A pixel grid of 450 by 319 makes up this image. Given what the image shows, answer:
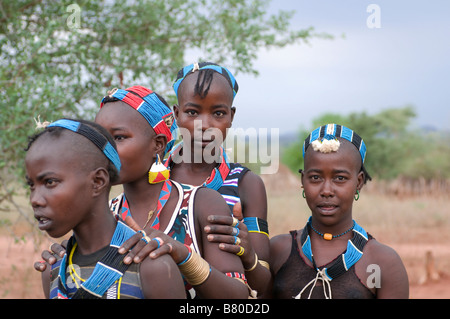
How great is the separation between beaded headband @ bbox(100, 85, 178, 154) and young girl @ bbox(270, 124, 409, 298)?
949 mm

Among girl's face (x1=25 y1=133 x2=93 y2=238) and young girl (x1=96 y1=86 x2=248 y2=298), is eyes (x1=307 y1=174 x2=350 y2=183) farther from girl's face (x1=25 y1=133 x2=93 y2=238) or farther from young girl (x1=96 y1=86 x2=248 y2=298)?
girl's face (x1=25 y1=133 x2=93 y2=238)

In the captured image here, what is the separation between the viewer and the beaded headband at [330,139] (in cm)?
315

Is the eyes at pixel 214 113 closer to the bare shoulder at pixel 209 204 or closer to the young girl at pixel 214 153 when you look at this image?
the young girl at pixel 214 153

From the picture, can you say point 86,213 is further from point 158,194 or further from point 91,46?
point 91,46

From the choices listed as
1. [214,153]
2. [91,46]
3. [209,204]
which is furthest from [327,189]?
[91,46]

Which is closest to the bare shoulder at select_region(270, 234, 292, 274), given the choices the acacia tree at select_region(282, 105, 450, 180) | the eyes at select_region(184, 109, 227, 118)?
the eyes at select_region(184, 109, 227, 118)

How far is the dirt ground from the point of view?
8.50 m

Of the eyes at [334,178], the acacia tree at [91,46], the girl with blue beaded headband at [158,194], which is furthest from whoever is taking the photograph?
the acacia tree at [91,46]

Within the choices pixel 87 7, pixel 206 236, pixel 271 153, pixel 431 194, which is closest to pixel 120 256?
pixel 206 236

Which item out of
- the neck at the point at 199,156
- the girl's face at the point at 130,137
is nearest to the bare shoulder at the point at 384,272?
the neck at the point at 199,156

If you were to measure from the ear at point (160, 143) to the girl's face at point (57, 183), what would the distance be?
2.12ft

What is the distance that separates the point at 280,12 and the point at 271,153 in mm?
3814

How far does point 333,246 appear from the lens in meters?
3.13

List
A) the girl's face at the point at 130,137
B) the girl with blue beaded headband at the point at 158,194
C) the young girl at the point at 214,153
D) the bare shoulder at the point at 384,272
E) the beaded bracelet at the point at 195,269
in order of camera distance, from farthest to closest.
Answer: the young girl at the point at 214,153 < the bare shoulder at the point at 384,272 < the girl's face at the point at 130,137 < the girl with blue beaded headband at the point at 158,194 < the beaded bracelet at the point at 195,269
